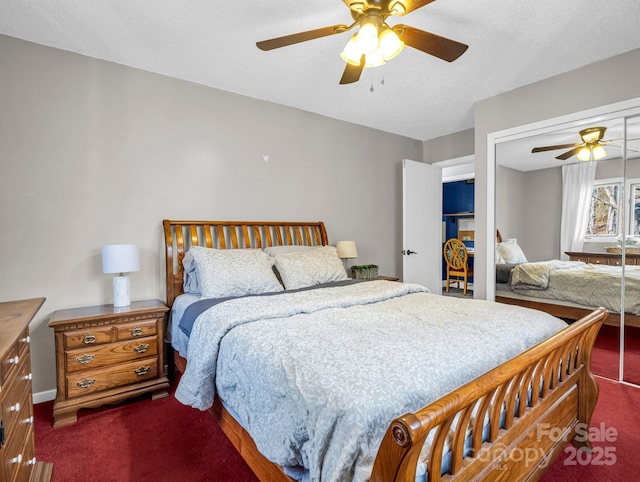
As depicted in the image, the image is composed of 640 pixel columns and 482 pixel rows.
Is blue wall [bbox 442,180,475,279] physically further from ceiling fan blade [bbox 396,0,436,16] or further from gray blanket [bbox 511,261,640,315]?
ceiling fan blade [bbox 396,0,436,16]

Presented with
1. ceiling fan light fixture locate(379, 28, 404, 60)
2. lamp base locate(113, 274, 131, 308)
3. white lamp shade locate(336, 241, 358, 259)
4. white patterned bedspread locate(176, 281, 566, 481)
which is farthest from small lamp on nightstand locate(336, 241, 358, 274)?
ceiling fan light fixture locate(379, 28, 404, 60)

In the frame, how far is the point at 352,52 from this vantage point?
184 centimetres

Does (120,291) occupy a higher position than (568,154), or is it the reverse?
(568,154)

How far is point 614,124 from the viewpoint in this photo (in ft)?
8.93

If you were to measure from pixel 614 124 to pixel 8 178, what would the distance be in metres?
4.58

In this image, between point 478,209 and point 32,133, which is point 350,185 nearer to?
point 478,209

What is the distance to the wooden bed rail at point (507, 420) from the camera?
0.86 metres

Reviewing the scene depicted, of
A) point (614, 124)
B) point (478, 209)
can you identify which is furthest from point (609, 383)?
point (614, 124)

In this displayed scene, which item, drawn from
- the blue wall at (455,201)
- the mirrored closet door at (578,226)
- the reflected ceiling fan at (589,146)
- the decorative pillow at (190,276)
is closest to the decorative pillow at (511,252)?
the mirrored closet door at (578,226)

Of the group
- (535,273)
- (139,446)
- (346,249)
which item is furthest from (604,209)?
(139,446)

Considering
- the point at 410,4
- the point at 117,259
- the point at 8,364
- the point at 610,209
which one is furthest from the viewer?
the point at 610,209

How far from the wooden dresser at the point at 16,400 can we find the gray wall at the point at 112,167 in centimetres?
110

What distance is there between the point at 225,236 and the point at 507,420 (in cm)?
261

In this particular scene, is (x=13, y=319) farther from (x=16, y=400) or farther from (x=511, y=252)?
(x=511, y=252)
